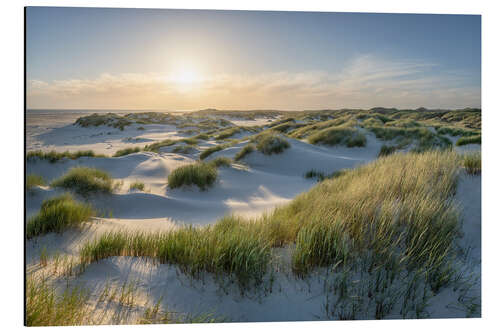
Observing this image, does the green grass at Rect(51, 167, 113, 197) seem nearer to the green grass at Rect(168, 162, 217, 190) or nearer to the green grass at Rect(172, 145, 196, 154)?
the green grass at Rect(168, 162, 217, 190)

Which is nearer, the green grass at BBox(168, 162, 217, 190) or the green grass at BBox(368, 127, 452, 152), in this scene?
the green grass at BBox(168, 162, 217, 190)

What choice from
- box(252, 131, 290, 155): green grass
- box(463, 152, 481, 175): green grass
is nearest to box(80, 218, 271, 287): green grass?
box(463, 152, 481, 175): green grass

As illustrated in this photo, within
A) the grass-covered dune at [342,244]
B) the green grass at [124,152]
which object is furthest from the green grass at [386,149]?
the green grass at [124,152]

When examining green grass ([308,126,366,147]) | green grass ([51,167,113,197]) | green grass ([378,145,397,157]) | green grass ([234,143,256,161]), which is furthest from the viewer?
green grass ([308,126,366,147])

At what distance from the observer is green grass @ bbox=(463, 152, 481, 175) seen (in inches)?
113

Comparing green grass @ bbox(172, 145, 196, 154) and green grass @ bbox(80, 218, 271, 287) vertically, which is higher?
green grass @ bbox(172, 145, 196, 154)

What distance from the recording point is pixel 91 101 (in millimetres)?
3373

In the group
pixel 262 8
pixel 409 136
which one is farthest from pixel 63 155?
pixel 409 136

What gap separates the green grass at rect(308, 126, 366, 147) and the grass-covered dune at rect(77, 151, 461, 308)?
642 cm

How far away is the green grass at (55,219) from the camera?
231cm

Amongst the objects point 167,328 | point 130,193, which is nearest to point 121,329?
point 167,328

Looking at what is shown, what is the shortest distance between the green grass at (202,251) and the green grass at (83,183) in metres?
2.02

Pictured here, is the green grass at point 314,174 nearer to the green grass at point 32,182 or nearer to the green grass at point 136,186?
the green grass at point 136,186

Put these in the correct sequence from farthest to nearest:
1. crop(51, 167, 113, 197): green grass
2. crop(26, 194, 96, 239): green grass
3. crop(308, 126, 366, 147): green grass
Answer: crop(308, 126, 366, 147): green grass → crop(51, 167, 113, 197): green grass → crop(26, 194, 96, 239): green grass
